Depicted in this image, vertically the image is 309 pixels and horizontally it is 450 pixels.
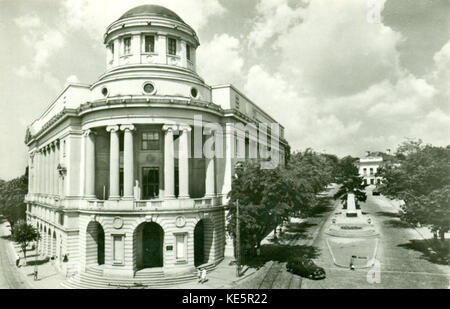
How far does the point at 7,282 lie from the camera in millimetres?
35531

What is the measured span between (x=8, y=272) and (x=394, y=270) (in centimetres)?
4165

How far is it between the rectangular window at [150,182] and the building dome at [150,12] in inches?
694

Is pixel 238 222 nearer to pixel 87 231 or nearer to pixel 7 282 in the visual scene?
pixel 87 231

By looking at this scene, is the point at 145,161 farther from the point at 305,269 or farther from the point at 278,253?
the point at 305,269

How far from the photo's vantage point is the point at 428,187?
1378 inches

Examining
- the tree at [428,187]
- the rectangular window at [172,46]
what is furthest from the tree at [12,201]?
the tree at [428,187]

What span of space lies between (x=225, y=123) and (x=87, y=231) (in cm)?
1928

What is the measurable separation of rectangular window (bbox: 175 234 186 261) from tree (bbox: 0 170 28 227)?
151ft

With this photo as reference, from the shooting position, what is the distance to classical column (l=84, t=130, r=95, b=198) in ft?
122

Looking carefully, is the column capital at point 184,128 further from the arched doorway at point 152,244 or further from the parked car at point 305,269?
the parked car at point 305,269

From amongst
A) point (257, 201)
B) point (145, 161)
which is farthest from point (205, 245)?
point (145, 161)

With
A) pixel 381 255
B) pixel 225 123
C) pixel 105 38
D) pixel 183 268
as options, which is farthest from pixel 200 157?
pixel 381 255

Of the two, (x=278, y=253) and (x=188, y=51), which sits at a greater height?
(x=188, y=51)

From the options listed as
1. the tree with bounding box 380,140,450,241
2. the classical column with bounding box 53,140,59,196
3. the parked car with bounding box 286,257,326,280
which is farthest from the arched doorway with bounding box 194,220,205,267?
the tree with bounding box 380,140,450,241
